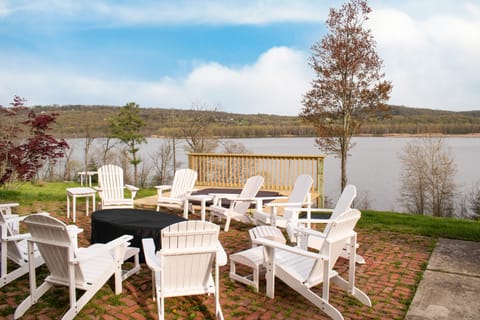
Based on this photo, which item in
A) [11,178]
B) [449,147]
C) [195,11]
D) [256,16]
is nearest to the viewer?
[11,178]

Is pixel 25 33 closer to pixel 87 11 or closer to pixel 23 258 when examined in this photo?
pixel 87 11

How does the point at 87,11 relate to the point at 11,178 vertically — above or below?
above

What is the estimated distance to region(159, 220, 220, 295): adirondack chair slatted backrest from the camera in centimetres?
316

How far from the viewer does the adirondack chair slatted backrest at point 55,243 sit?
10.3 feet

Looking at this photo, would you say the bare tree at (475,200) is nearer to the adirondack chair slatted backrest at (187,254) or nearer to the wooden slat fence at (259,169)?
the wooden slat fence at (259,169)

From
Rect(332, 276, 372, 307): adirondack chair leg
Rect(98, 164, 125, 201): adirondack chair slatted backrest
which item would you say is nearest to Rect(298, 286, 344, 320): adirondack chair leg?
Rect(332, 276, 372, 307): adirondack chair leg

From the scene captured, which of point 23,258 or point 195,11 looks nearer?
point 23,258

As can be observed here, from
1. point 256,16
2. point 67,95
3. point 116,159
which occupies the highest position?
point 256,16

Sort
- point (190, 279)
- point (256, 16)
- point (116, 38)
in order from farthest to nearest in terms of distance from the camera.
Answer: point (116, 38), point (256, 16), point (190, 279)

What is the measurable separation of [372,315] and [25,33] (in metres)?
18.6

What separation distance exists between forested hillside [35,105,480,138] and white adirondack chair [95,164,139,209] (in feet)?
22.7

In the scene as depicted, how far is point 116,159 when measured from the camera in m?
28.9

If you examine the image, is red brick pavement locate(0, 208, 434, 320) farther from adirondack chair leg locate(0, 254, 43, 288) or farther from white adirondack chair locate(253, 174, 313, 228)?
white adirondack chair locate(253, 174, 313, 228)

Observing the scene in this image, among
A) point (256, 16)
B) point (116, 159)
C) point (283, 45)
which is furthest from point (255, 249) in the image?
point (116, 159)
